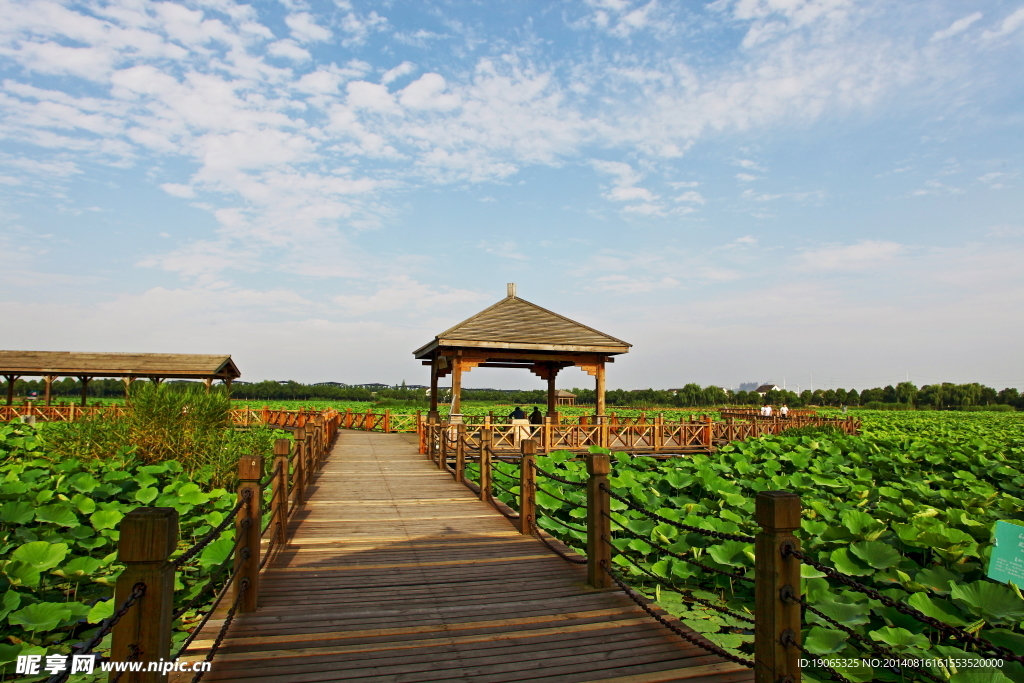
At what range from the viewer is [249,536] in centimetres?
406

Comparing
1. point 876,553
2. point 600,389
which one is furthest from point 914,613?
point 600,389

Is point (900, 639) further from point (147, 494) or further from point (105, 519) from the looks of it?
point (147, 494)

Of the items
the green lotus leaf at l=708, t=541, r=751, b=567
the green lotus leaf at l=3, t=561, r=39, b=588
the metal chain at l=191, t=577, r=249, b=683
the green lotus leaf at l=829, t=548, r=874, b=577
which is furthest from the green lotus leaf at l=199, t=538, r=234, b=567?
the green lotus leaf at l=829, t=548, r=874, b=577

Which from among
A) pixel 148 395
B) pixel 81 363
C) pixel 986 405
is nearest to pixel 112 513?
pixel 148 395

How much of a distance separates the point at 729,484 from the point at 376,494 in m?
5.40

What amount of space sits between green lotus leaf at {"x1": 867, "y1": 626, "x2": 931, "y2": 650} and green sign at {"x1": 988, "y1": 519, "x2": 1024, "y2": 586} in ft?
3.42

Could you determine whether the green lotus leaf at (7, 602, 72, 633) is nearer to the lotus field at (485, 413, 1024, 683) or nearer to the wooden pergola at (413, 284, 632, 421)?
the lotus field at (485, 413, 1024, 683)

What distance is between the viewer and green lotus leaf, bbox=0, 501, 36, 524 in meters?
5.89

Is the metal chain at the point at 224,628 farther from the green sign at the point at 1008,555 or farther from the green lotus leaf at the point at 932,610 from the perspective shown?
the green lotus leaf at the point at 932,610

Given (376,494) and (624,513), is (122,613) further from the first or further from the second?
(376,494)

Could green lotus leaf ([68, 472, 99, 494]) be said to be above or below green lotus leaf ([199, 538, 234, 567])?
above

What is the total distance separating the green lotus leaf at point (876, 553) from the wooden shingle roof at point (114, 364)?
24438 mm

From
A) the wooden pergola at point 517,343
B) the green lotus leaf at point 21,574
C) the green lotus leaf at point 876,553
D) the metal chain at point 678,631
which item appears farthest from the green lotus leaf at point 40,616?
the wooden pergola at point 517,343

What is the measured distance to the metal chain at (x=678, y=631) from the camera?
3.11 meters
